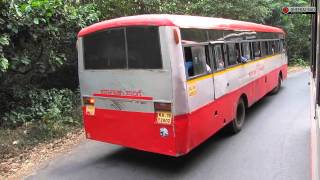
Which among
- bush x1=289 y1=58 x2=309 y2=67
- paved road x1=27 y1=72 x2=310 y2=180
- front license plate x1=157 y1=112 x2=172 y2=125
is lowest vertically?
paved road x1=27 y1=72 x2=310 y2=180

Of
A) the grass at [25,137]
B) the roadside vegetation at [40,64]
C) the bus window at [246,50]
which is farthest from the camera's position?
the bus window at [246,50]

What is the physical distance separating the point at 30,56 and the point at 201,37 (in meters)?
5.43

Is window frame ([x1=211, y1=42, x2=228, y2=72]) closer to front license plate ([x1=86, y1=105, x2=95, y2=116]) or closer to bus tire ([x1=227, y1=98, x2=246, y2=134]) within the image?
bus tire ([x1=227, y1=98, x2=246, y2=134])

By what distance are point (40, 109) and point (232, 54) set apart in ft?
16.9

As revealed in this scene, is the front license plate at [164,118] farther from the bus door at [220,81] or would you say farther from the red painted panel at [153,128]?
the bus door at [220,81]

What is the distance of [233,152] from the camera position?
6.97m

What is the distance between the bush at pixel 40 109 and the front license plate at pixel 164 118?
Result: 3746mm

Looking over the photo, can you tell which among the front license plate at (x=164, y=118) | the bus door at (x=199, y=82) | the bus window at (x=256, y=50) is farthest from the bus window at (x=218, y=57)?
the bus window at (x=256, y=50)

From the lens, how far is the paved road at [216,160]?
598cm

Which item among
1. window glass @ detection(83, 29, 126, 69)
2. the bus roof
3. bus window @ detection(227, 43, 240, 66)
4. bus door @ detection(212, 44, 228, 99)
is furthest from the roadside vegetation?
bus window @ detection(227, 43, 240, 66)

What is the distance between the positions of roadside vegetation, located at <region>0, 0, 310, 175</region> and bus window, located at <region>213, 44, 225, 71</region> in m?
3.91

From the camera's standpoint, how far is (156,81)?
18.7 ft

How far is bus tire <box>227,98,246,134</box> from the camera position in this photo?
8.05 metres

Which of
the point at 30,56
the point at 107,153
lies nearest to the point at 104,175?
the point at 107,153
